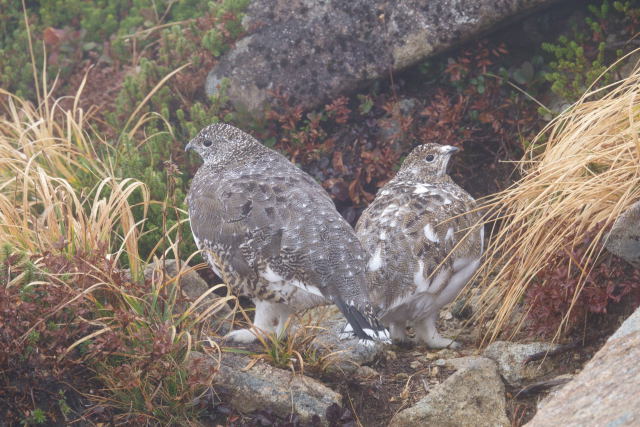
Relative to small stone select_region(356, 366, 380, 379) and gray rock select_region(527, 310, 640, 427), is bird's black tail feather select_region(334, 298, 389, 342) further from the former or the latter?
gray rock select_region(527, 310, 640, 427)

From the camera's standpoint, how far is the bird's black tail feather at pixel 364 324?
171 inches

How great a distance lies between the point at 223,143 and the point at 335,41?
151cm

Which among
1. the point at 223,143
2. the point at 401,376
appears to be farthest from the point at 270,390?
the point at 223,143

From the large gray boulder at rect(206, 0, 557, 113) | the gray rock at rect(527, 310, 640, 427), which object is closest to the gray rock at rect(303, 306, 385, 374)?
the gray rock at rect(527, 310, 640, 427)

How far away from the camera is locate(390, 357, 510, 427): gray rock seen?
439cm

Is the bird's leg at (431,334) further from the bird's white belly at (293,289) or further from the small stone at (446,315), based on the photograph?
the bird's white belly at (293,289)

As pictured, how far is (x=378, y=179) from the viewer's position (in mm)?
6648

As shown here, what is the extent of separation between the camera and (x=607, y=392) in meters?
3.00

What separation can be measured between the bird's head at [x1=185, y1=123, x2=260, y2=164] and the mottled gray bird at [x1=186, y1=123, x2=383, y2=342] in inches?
13.8

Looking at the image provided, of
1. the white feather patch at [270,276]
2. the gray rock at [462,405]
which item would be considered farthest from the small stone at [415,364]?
the white feather patch at [270,276]

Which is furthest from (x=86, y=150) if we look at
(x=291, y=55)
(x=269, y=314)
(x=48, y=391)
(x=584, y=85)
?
(x=584, y=85)

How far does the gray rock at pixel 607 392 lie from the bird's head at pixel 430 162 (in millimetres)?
2513

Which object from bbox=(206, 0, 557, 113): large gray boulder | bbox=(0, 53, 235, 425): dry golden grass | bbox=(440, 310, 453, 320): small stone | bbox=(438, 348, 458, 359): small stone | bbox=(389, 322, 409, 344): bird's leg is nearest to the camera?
bbox=(0, 53, 235, 425): dry golden grass

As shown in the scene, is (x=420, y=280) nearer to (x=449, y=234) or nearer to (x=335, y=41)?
(x=449, y=234)
